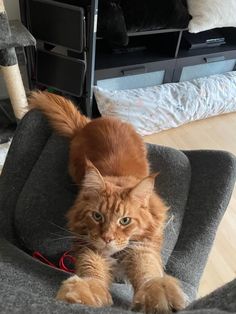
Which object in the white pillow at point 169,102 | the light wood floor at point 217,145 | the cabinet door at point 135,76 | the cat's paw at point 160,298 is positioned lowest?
the light wood floor at point 217,145

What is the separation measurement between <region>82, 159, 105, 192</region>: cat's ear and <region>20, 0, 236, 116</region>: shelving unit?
906 millimetres

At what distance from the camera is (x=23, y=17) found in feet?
5.43

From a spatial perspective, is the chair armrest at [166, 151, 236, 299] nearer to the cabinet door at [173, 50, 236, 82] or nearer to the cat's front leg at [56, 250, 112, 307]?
the cat's front leg at [56, 250, 112, 307]

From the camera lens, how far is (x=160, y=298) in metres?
0.61

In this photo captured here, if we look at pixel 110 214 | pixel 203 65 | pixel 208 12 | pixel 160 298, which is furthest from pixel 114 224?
pixel 203 65

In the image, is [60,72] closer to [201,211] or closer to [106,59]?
[106,59]

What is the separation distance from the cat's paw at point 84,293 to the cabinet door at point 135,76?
4.59ft

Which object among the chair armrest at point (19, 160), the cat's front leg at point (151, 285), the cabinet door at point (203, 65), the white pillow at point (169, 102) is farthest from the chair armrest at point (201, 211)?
the cabinet door at point (203, 65)

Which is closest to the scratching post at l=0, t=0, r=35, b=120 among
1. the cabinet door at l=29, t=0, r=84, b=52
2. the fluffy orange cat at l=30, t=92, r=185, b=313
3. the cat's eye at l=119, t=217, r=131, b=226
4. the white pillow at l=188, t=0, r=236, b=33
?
the cabinet door at l=29, t=0, r=84, b=52

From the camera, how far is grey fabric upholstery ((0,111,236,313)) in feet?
3.09

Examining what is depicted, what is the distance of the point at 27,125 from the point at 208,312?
2.93ft

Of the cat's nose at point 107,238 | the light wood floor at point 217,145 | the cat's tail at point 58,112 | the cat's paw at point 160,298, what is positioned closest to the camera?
the cat's paw at point 160,298

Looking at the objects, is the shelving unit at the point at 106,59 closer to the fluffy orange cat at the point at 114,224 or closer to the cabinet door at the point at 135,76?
the cabinet door at the point at 135,76

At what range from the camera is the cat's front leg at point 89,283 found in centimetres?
62
